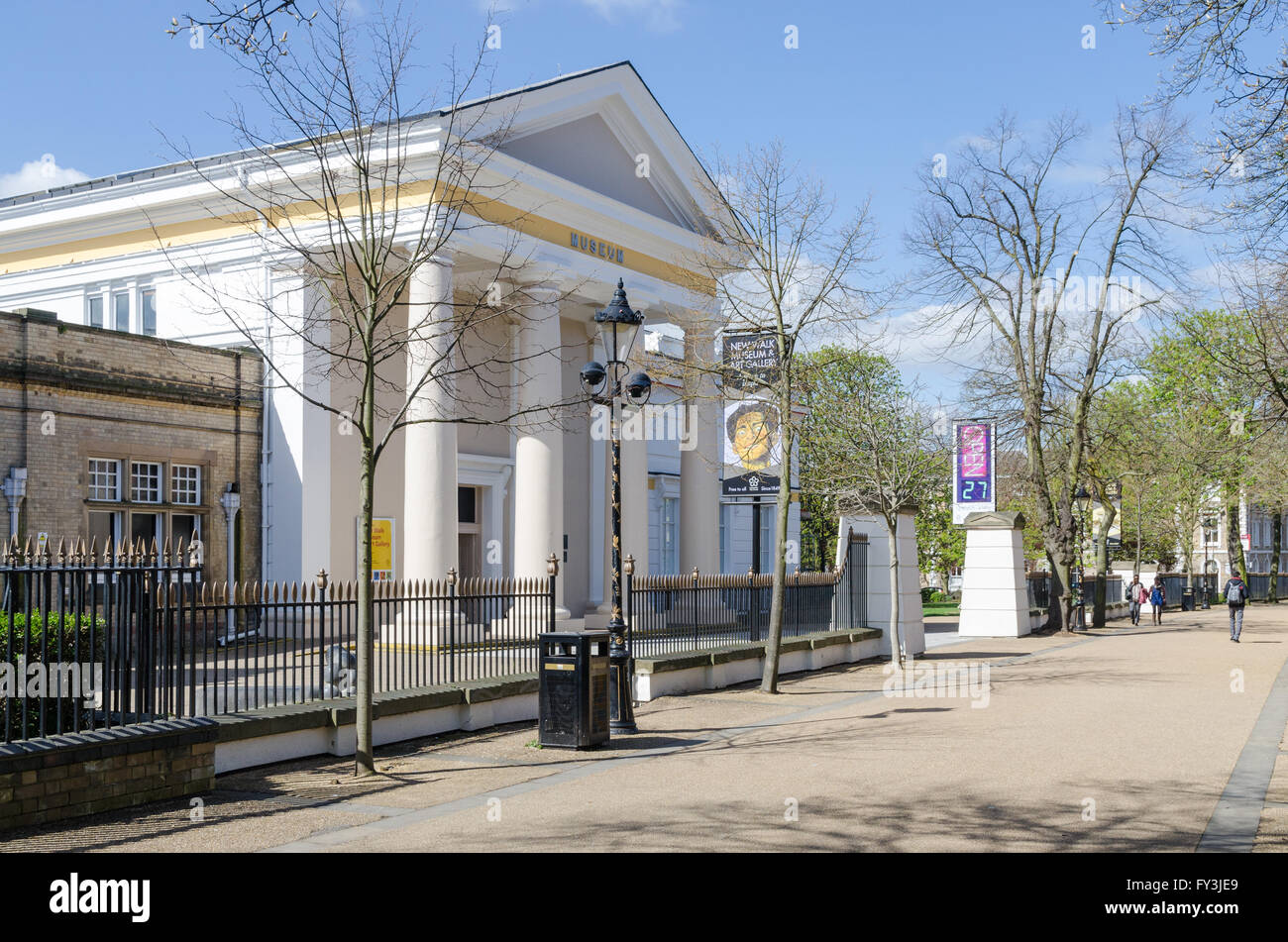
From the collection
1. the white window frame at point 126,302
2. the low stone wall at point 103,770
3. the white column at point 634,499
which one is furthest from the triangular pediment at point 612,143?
the low stone wall at point 103,770

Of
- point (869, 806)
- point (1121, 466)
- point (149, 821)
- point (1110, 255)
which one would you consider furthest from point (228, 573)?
point (1121, 466)

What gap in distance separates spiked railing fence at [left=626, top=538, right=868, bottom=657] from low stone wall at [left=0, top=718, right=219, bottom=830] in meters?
7.75

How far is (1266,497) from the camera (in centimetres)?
5772

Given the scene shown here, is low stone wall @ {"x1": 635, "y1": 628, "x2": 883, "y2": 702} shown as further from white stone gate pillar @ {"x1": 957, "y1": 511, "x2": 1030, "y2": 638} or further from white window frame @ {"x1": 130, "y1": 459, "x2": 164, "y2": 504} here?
white window frame @ {"x1": 130, "y1": 459, "x2": 164, "y2": 504}

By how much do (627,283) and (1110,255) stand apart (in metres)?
18.7

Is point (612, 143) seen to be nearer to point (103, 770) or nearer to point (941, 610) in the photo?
point (103, 770)

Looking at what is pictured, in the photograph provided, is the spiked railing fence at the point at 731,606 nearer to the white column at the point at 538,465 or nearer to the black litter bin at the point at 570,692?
the black litter bin at the point at 570,692

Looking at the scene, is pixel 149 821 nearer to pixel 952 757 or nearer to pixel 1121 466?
pixel 952 757

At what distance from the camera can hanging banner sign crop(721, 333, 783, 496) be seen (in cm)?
2088

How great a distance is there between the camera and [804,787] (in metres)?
11.1

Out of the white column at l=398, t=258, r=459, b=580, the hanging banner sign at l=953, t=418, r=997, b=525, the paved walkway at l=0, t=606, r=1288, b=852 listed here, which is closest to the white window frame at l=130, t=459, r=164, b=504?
A: the white column at l=398, t=258, r=459, b=580

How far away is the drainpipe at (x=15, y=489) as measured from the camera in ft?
66.0

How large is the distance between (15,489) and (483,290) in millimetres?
9630

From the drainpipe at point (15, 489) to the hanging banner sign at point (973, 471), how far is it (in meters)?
24.1
